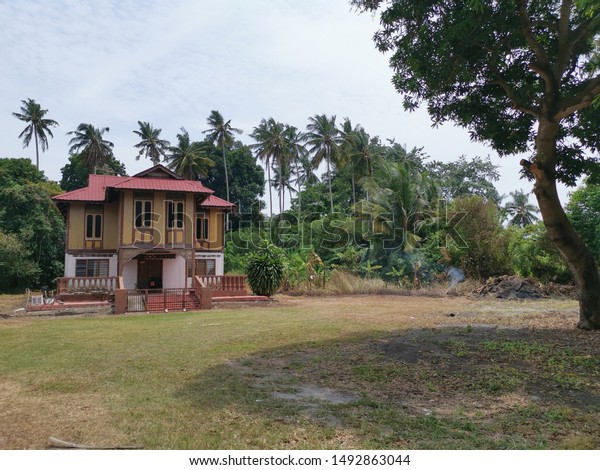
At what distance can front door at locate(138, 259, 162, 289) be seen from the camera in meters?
26.7

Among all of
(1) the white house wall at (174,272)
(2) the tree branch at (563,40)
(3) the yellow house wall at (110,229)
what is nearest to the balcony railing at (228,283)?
(1) the white house wall at (174,272)

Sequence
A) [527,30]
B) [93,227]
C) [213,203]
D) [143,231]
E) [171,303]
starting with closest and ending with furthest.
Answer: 1. [527,30]
2. [171,303]
3. [143,231]
4. [93,227]
5. [213,203]

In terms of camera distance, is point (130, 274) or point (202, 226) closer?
point (130, 274)

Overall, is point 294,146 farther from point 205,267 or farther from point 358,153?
point 205,267

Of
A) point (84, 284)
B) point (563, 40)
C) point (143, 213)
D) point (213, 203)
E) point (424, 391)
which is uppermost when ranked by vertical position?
point (213, 203)

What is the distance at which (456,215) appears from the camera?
30.6 metres

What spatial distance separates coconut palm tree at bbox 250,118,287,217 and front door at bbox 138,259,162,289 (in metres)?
23.9

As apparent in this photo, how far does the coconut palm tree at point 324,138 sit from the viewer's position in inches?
1826

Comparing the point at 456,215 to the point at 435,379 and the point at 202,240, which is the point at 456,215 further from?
the point at 435,379

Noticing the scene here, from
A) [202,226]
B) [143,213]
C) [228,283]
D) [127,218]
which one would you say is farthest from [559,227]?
[202,226]

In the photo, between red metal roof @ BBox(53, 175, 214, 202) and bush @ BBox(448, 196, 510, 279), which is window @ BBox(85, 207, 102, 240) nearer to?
red metal roof @ BBox(53, 175, 214, 202)

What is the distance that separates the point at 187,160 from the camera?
1823 inches

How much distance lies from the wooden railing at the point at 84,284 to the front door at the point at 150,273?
297 centimetres

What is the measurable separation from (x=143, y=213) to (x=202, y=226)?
5.42 meters
